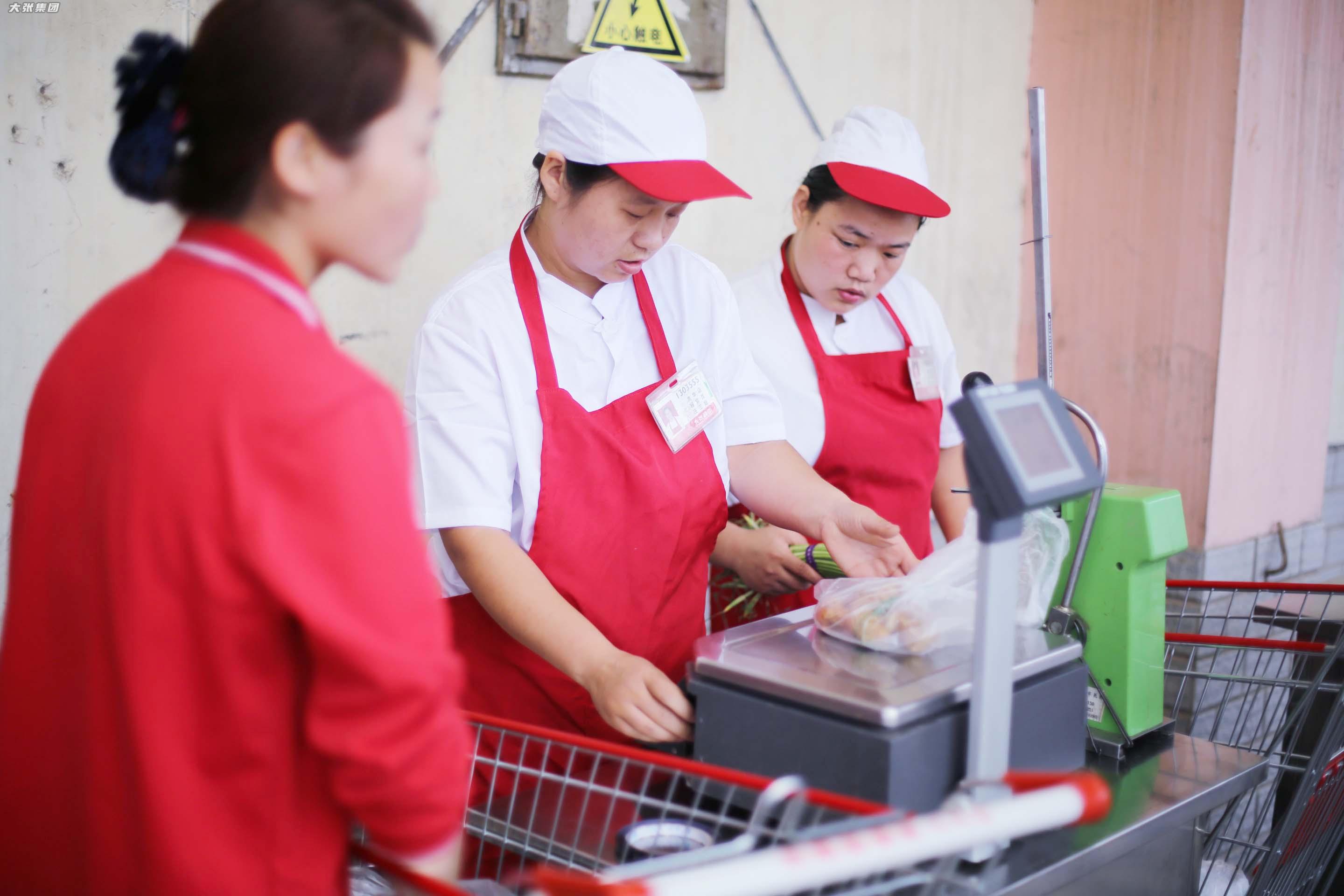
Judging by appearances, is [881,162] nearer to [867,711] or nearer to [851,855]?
[867,711]

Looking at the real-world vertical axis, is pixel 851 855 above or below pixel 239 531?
A: below

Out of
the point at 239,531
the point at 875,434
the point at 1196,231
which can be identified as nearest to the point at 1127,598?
the point at 875,434

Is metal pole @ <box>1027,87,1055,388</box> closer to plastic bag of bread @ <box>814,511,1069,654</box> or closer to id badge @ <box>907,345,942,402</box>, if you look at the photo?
plastic bag of bread @ <box>814,511,1069,654</box>

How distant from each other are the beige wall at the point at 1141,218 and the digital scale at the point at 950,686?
2708 millimetres

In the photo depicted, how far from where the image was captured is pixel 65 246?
226 cm

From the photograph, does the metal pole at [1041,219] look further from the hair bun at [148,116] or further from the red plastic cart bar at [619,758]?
the hair bun at [148,116]

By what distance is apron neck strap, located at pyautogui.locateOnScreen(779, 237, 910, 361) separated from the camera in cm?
245

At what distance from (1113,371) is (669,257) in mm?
2557

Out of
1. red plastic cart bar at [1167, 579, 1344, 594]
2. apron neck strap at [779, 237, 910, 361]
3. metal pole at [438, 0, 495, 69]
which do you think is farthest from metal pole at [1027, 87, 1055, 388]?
metal pole at [438, 0, 495, 69]

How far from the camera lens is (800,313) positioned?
8.11 ft

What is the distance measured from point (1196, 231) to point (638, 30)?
206 centimetres

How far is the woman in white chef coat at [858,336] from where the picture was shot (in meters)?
2.32

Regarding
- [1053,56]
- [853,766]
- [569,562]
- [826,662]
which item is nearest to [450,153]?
[569,562]

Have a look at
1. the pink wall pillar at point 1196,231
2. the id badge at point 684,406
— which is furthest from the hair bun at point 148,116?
the pink wall pillar at point 1196,231
